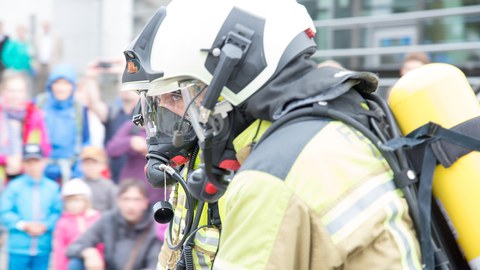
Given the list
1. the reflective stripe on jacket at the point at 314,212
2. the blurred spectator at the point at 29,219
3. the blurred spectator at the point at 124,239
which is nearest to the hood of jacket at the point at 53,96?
the blurred spectator at the point at 29,219

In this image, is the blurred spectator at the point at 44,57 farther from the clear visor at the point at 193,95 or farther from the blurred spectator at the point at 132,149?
the clear visor at the point at 193,95

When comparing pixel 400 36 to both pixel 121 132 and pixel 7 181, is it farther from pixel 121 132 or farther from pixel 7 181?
pixel 7 181

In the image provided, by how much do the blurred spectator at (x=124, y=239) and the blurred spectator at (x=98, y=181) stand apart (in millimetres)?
885

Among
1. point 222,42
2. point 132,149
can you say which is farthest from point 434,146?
point 132,149

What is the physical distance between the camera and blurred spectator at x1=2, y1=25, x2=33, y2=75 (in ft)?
30.5

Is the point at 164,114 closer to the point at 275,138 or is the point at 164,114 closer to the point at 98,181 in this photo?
the point at 275,138

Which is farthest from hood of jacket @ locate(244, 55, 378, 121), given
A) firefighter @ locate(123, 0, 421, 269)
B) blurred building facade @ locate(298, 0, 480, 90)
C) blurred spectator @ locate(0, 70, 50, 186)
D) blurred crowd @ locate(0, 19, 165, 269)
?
blurred building facade @ locate(298, 0, 480, 90)

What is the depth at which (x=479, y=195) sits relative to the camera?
1.79 metres

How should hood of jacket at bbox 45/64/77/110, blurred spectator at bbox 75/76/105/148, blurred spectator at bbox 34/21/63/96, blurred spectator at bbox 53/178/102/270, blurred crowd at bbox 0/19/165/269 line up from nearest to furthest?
blurred crowd at bbox 0/19/165/269
blurred spectator at bbox 53/178/102/270
hood of jacket at bbox 45/64/77/110
blurred spectator at bbox 75/76/105/148
blurred spectator at bbox 34/21/63/96

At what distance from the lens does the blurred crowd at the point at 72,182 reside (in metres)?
4.74

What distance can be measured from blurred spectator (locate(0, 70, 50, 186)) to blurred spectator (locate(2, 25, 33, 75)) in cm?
260

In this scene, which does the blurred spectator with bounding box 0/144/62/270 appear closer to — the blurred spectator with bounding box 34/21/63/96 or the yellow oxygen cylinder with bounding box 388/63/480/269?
the yellow oxygen cylinder with bounding box 388/63/480/269

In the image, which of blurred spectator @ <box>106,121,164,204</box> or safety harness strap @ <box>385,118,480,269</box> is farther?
blurred spectator @ <box>106,121,164,204</box>

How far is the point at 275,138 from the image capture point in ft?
5.79
